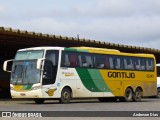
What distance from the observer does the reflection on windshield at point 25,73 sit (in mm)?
24328

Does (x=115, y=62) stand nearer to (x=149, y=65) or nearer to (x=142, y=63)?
(x=142, y=63)

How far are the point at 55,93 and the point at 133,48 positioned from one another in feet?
65.1

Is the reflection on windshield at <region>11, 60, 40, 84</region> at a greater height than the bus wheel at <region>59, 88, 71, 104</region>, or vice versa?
the reflection on windshield at <region>11, 60, 40, 84</region>

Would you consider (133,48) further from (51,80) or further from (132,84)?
(51,80)

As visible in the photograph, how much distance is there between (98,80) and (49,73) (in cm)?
396

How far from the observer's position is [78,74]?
26.1m

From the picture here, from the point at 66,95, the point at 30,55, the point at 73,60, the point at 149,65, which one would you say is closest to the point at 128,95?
the point at 149,65

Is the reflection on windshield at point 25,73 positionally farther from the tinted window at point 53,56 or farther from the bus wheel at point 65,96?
the bus wheel at point 65,96

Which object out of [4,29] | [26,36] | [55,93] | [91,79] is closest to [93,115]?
[55,93]

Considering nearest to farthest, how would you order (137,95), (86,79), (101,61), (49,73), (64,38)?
1. (49,73)
2. (86,79)
3. (101,61)
4. (137,95)
5. (64,38)

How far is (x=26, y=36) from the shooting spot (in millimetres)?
31812

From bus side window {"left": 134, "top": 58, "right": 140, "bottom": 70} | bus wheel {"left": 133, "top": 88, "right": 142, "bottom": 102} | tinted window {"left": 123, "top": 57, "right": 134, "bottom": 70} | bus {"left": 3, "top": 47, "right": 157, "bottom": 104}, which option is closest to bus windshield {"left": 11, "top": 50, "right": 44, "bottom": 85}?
bus {"left": 3, "top": 47, "right": 157, "bottom": 104}

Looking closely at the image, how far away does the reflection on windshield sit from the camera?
2433cm

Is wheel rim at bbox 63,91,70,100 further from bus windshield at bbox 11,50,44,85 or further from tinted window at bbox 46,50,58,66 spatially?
bus windshield at bbox 11,50,44,85
